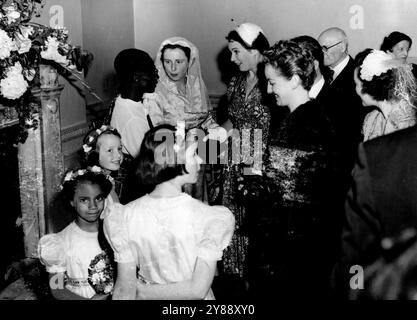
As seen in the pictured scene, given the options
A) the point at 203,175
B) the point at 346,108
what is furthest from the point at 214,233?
the point at 346,108

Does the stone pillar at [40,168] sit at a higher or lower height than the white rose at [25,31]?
lower

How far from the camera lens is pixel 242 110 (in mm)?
3902

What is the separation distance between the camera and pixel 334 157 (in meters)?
2.81

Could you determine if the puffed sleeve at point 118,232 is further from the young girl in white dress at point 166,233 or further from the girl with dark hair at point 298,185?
the girl with dark hair at point 298,185

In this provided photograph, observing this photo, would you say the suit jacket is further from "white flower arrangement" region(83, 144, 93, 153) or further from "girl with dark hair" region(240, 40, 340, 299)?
"white flower arrangement" region(83, 144, 93, 153)

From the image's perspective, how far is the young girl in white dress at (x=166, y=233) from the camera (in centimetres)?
211

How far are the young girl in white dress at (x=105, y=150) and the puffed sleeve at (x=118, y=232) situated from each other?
1189 mm

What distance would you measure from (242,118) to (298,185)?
3.85 ft

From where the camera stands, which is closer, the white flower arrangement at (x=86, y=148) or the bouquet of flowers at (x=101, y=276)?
the bouquet of flowers at (x=101, y=276)

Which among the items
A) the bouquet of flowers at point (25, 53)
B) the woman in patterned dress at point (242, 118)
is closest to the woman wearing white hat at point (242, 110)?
the woman in patterned dress at point (242, 118)

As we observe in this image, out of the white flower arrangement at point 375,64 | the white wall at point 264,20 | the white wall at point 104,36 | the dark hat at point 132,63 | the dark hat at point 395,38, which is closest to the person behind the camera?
the white flower arrangement at point 375,64

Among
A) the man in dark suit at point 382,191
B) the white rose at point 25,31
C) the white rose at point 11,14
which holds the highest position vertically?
the white rose at point 11,14

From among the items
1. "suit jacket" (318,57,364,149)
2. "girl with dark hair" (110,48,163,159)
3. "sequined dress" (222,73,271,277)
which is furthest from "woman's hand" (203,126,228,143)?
"suit jacket" (318,57,364,149)
